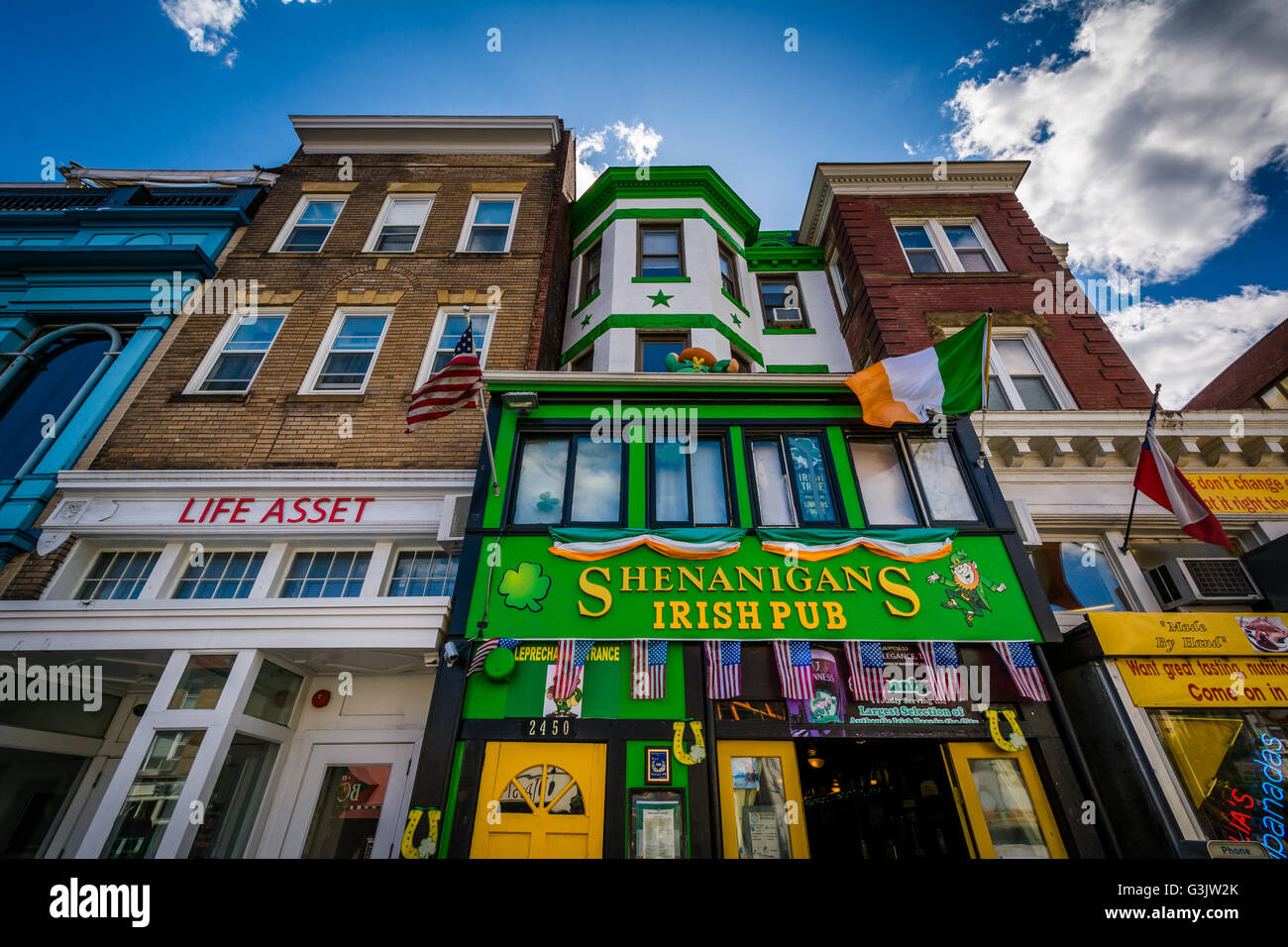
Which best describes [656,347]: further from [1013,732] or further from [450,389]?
[1013,732]

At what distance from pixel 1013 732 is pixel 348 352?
1331cm

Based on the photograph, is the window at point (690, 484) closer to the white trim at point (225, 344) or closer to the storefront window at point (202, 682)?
the storefront window at point (202, 682)

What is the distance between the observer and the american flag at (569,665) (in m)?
6.97

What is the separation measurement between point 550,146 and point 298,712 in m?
14.9

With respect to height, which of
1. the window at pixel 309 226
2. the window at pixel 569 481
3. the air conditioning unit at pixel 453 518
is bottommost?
the air conditioning unit at pixel 453 518

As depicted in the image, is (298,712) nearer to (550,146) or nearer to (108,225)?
(108,225)

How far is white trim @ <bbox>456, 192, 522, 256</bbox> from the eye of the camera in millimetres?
12852

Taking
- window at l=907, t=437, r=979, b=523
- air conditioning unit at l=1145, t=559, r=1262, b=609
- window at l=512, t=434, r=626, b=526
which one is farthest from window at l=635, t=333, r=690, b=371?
air conditioning unit at l=1145, t=559, r=1262, b=609

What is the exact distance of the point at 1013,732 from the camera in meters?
6.97

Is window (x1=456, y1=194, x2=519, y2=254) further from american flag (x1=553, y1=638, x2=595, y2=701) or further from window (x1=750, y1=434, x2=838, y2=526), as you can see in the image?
american flag (x1=553, y1=638, x2=595, y2=701)

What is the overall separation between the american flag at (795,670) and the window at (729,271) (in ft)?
32.2

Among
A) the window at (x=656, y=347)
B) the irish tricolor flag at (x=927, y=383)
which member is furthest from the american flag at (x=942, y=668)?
→ the window at (x=656, y=347)
